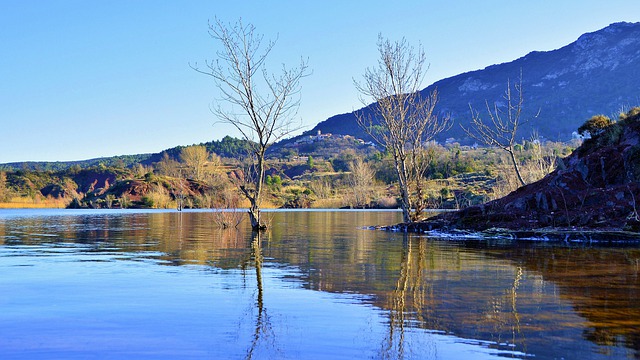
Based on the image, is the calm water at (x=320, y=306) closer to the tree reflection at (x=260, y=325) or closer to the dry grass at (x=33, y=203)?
the tree reflection at (x=260, y=325)

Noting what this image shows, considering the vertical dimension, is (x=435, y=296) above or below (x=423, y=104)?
below

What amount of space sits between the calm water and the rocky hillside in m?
7.33

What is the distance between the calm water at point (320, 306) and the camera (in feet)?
18.8

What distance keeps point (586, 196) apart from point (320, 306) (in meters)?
18.0

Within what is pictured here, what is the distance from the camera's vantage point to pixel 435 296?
866 cm

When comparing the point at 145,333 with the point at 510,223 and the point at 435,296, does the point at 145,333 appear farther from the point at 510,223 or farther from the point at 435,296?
the point at 510,223

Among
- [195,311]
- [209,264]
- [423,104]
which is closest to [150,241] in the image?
[209,264]

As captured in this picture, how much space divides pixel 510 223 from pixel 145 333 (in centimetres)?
1992

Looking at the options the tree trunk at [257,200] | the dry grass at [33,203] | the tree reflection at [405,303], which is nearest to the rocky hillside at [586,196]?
the tree trunk at [257,200]

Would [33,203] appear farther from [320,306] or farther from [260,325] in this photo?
[260,325]

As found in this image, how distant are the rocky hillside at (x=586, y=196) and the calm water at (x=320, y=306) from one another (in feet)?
24.0

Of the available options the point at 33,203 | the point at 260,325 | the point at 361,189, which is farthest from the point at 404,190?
the point at 33,203

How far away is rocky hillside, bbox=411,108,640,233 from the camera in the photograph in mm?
21266

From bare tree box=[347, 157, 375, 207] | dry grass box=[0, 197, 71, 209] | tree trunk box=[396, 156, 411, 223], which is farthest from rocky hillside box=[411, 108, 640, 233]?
dry grass box=[0, 197, 71, 209]
